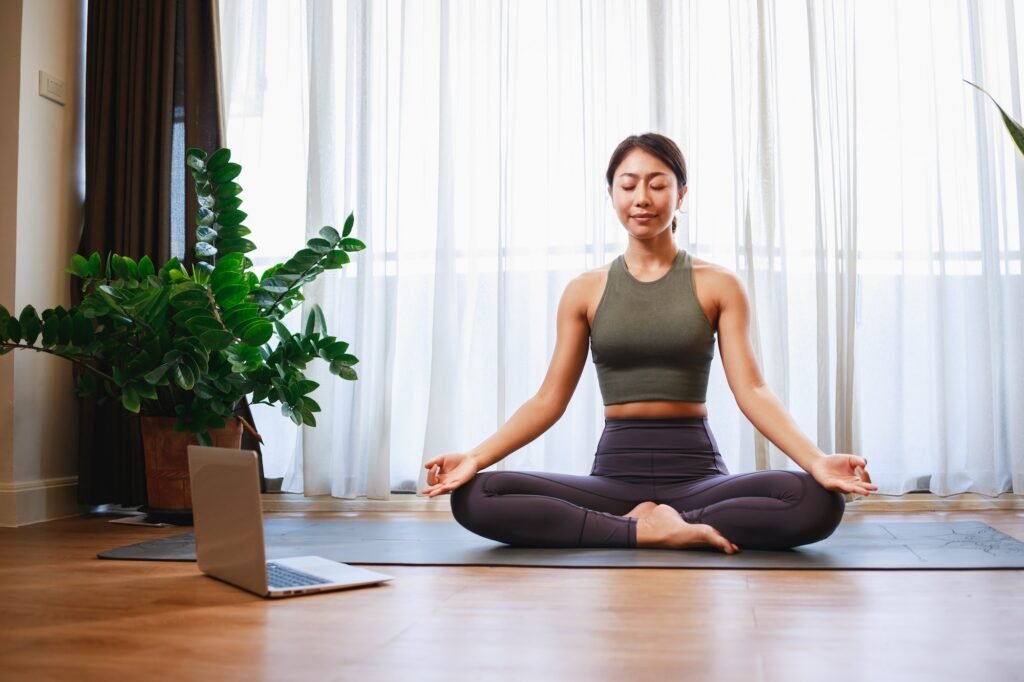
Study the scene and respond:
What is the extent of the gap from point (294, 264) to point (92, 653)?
175cm

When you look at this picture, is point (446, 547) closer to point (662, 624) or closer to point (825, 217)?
point (662, 624)

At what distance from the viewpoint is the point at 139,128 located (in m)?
3.20

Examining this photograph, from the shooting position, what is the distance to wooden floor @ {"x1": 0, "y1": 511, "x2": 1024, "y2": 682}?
1148mm

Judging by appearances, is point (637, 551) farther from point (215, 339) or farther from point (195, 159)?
point (195, 159)

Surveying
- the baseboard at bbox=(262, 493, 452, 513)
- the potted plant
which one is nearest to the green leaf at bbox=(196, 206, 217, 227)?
the potted plant

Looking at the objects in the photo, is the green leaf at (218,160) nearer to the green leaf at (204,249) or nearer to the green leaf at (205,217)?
the green leaf at (205,217)

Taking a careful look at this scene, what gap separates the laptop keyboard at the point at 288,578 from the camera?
1657 millimetres

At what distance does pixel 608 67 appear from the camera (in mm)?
3080

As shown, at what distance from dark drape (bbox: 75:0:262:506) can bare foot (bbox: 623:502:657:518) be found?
155 cm

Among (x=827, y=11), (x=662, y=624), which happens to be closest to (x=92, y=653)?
(x=662, y=624)

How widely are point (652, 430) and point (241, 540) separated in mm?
1014

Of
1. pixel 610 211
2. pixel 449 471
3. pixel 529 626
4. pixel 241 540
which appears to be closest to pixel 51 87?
pixel 610 211

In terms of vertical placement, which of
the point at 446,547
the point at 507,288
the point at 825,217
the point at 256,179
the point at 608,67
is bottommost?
the point at 446,547

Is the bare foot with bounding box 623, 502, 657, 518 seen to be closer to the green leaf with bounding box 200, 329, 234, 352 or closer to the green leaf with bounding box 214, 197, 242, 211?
the green leaf with bounding box 200, 329, 234, 352
